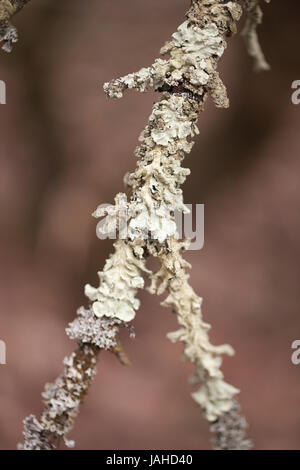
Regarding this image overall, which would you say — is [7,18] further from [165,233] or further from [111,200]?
[111,200]

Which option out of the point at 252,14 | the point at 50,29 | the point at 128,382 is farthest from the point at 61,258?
the point at 252,14

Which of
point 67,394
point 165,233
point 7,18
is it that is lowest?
point 67,394

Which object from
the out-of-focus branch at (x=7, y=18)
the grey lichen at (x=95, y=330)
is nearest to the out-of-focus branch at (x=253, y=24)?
the out-of-focus branch at (x=7, y=18)

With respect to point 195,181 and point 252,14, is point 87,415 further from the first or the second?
point 252,14

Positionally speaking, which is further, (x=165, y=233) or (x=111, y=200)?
(x=111, y=200)

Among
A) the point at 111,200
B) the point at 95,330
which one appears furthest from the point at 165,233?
the point at 111,200

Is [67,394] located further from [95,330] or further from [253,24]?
[253,24]

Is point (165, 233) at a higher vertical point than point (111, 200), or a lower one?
lower

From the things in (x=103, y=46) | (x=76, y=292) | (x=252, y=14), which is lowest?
(x=76, y=292)
